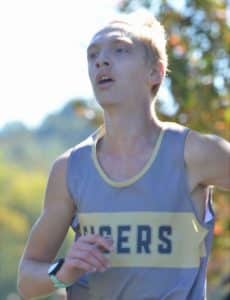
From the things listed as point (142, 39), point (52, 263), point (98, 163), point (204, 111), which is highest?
point (142, 39)

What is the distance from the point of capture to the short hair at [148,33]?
17.5 feet

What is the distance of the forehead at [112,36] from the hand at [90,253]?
730 mm

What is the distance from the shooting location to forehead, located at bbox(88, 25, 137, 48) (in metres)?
5.30

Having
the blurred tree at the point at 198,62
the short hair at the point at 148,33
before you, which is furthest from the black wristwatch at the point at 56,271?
the blurred tree at the point at 198,62

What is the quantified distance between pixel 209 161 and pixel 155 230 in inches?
12.2

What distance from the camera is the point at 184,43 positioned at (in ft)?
45.7

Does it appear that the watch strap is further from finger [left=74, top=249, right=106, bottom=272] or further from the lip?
the lip

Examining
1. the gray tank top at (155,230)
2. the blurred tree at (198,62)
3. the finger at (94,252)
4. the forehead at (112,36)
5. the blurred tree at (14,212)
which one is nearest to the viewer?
the finger at (94,252)

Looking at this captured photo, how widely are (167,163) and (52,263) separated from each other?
584 millimetres

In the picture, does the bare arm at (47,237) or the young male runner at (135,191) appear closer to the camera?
the young male runner at (135,191)

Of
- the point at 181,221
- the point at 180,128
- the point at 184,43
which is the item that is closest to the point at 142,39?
the point at 180,128

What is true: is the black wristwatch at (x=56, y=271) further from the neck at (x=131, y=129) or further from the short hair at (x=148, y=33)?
the short hair at (x=148, y=33)

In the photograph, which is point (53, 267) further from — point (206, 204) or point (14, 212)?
point (14, 212)

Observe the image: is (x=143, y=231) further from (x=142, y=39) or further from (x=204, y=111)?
(x=204, y=111)
